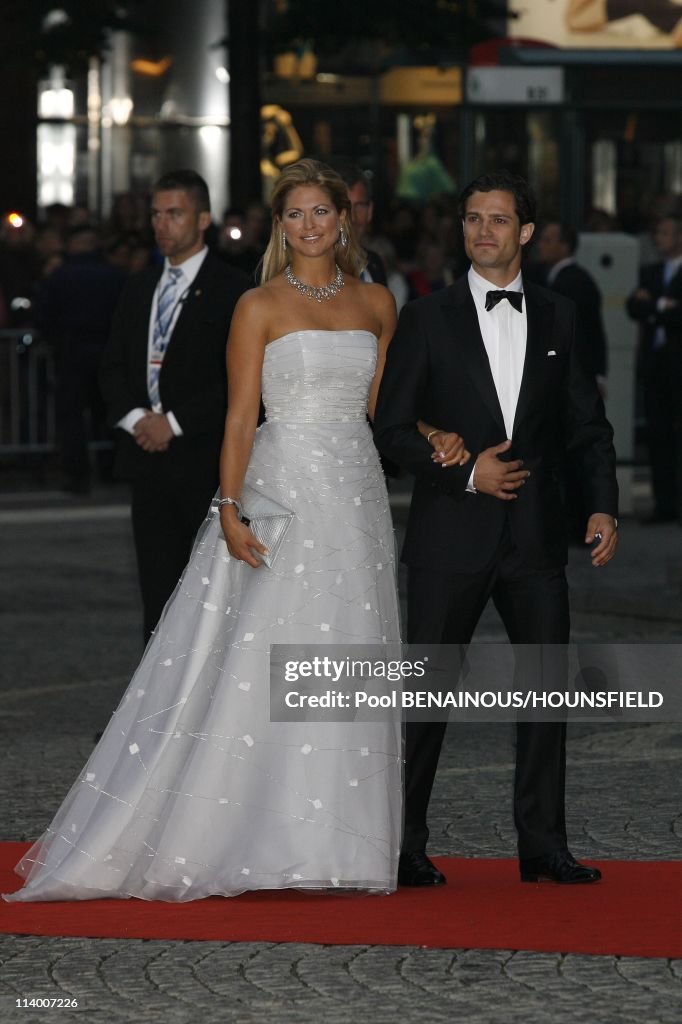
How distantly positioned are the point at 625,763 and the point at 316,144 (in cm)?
2407

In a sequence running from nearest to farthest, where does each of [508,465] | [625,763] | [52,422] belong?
[508,465] → [625,763] → [52,422]

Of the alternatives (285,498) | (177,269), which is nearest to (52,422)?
(177,269)

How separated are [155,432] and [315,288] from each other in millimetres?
1943

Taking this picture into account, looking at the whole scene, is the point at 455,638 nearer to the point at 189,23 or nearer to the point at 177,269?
the point at 177,269

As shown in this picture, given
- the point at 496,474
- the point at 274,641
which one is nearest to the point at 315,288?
the point at 496,474

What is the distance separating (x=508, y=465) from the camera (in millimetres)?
6332

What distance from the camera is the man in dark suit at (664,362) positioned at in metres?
15.8

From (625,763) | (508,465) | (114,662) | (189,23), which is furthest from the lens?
(189,23)

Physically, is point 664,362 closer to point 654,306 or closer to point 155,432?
point 654,306

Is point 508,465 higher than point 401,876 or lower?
higher

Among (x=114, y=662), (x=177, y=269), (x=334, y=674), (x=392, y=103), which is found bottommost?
(x=114, y=662)

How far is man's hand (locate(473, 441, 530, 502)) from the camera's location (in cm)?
632

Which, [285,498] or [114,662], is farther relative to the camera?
[114,662]

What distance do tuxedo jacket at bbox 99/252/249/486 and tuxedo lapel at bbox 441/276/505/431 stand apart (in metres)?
2.17
